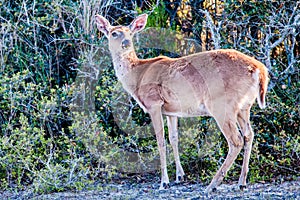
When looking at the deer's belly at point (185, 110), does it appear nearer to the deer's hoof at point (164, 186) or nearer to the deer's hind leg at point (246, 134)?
the deer's hind leg at point (246, 134)

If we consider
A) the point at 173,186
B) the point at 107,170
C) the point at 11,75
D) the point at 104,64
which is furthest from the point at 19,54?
the point at 173,186

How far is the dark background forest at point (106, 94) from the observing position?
8352 mm

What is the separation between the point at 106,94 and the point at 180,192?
218cm

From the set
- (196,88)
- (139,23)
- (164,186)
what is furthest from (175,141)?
(139,23)

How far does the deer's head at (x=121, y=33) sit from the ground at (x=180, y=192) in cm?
192

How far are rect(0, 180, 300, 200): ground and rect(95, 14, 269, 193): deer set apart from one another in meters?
0.19

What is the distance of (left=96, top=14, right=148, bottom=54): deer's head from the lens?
8.39m

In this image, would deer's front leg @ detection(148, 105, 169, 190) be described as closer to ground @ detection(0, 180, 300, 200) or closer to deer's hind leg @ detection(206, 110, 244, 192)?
ground @ detection(0, 180, 300, 200)

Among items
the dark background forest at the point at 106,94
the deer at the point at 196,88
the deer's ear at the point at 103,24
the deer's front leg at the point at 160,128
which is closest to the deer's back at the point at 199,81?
the deer at the point at 196,88

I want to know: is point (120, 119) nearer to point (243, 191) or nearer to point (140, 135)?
point (140, 135)

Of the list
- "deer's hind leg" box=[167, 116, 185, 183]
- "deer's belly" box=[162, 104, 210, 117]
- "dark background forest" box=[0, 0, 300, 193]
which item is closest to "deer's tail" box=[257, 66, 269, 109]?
"deer's belly" box=[162, 104, 210, 117]

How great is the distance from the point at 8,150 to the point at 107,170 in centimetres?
154

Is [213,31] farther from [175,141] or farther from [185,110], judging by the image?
[175,141]

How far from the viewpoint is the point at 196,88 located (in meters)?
7.68
